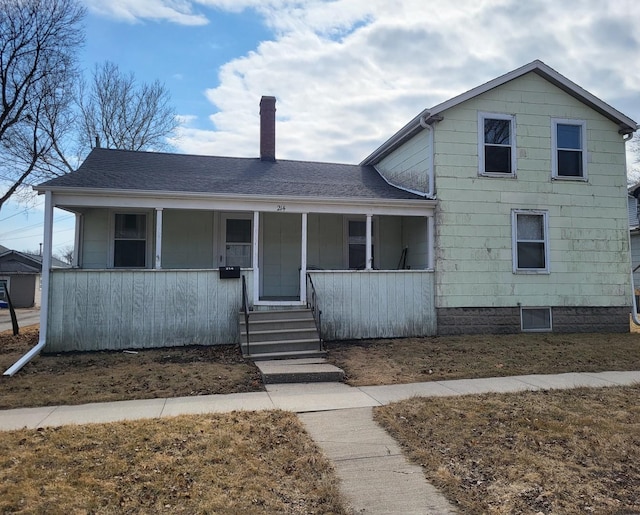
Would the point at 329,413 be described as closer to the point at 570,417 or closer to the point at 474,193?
the point at 570,417

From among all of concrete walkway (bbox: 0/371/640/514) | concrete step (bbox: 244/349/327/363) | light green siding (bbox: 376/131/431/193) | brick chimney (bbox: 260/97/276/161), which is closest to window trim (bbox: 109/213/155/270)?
brick chimney (bbox: 260/97/276/161)

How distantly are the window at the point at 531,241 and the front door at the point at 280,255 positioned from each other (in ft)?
18.1

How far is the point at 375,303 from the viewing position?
415 inches

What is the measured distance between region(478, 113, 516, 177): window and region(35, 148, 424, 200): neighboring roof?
1.93 meters

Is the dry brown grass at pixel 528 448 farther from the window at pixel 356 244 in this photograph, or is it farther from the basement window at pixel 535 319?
the window at pixel 356 244

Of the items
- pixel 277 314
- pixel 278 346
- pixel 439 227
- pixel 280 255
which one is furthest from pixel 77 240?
pixel 439 227

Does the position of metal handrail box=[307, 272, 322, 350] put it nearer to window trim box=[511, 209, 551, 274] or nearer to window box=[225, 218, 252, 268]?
window box=[225, 218, 252, 268]

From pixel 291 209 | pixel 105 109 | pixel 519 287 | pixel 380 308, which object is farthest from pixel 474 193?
pixel 105 109

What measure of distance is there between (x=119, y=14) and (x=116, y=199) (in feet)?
16.7

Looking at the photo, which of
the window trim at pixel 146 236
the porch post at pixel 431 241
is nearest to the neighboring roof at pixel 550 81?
the porch post at pixel 431 241

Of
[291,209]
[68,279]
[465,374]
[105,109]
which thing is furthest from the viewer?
[105,109]

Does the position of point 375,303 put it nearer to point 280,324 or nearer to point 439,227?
point 439,227

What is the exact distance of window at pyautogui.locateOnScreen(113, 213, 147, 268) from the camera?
37.2ft

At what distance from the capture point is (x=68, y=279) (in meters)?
9.09
